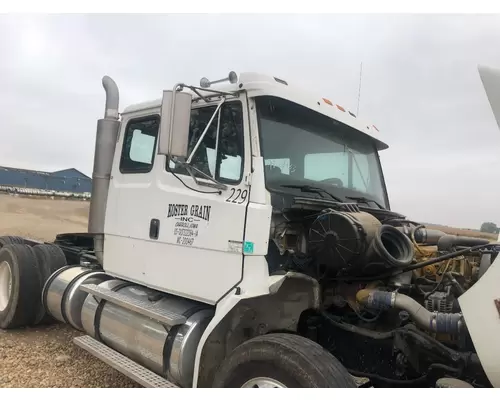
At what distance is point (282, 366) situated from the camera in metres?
2.65

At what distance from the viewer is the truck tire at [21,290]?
5.72 m

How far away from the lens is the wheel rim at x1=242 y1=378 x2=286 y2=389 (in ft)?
8.82

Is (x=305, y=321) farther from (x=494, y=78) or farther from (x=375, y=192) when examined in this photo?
(x=494, y=78)

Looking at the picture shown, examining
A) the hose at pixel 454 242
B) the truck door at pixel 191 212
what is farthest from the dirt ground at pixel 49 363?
the hose at pixel 454 242

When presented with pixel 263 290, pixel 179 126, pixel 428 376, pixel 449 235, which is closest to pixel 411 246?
pixel 449 235

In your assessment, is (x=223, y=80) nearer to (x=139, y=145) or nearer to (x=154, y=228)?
(x=139, y=145)

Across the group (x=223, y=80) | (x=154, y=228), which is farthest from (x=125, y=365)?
(x=223, y=80)

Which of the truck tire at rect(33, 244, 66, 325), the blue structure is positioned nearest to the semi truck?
the truck tire at rect(33, 244, 66, 325)

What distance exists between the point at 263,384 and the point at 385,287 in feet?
3.55

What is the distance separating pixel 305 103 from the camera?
3607 millimetres

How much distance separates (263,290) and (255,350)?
463mm

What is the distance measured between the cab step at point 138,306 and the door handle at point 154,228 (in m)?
0.60

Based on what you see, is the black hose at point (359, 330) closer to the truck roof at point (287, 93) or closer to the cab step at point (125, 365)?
the cab step at point (125, 365)

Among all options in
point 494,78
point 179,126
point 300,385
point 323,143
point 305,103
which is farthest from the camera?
point 323,143
